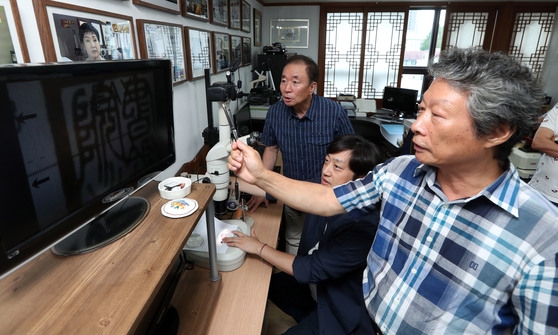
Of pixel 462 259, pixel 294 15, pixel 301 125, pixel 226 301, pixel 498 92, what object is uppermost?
pixel 294 15

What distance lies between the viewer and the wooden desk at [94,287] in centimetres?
51

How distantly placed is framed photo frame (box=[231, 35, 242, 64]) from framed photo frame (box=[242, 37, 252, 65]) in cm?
16

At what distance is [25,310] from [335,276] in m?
0.95

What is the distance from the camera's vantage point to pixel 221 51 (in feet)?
8.18

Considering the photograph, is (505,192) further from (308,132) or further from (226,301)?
(308,132)

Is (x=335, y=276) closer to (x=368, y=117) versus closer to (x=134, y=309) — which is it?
(x=134, y=309)

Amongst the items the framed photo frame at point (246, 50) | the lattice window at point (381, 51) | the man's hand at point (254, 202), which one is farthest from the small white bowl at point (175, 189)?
the lattice window at point (381, 51)

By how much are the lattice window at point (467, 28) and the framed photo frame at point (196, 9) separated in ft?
13.6

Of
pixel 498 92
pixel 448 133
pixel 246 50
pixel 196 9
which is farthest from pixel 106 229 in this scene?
pixel 246 50

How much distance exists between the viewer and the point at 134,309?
21.5 inches

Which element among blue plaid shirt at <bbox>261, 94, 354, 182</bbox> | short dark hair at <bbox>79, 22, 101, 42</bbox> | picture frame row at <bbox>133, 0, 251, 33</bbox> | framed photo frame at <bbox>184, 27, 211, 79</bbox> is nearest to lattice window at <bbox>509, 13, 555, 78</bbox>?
picture frame row at <bbox>133, 0, 251, 33</bbox>

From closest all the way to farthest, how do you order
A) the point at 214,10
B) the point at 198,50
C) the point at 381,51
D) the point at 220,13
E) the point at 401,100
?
1. the point at 198,50
2. the point at 214,10
3. the point at 220,13
4. the point at 401,100
5. the point at 381,51

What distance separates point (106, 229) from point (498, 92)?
1017 millimetres

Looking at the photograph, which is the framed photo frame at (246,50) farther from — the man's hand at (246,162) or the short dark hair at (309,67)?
the man's hand at (246,162)
